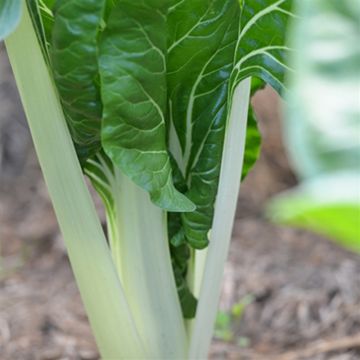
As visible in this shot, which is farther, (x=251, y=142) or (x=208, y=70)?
(x=251, y=142)

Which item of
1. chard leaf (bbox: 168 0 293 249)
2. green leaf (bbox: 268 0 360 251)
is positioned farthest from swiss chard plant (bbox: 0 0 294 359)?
green leaf (bbox: 268 0 360 251)

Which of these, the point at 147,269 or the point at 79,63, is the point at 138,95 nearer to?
the point at 79,63

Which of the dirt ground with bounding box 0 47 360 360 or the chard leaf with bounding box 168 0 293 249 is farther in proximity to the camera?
the dirt ground with bounding box 0 47 360 360

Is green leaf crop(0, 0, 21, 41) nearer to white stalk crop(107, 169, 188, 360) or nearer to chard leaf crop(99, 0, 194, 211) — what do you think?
chard leaf crop(99, 0, 194, 211)

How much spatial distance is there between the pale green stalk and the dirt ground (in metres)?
0.44

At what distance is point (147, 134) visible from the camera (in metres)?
0.79

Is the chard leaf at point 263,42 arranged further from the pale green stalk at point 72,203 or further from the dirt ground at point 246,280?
the dirt ground at point 246,280

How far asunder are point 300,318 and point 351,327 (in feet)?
0.33

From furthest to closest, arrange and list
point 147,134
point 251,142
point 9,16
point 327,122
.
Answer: point 251,142 → point 147,134 → point 9,16 → point 327,122

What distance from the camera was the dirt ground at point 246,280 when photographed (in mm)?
1390

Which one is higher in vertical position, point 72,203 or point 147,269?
point 72,203

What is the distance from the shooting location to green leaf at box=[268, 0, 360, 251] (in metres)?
0.32

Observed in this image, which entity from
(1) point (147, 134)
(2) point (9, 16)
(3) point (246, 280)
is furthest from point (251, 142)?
(3) point (246, 280)

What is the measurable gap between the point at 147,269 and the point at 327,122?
627mm
